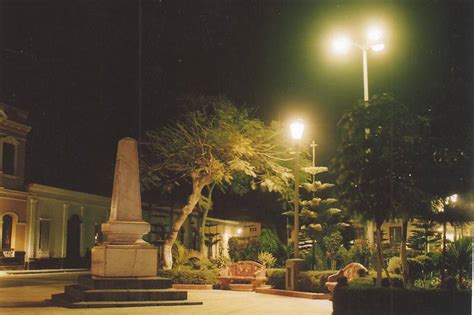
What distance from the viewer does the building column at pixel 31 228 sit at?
34.5 metres

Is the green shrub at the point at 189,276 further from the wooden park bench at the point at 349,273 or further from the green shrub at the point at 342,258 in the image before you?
the wooden park bench at the point at 349,273

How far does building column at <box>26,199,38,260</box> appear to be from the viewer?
34.5 m

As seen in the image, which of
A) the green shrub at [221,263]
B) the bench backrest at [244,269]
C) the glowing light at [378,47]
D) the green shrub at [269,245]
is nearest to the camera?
the glowing light at [378,47]

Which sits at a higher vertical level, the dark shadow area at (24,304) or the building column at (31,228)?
the building column at (31,228)

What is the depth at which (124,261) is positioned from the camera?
14.7 m

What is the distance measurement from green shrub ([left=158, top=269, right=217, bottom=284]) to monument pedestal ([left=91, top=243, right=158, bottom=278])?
7.28 metres

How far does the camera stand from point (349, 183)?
1275 cm

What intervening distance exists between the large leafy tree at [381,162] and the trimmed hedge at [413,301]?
1.15m

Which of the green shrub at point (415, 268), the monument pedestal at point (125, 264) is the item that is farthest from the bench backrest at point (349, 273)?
the monument pedestal at point (125, 264)

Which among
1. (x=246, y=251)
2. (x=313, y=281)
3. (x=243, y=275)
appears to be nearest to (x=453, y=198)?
(x=313, y=281)

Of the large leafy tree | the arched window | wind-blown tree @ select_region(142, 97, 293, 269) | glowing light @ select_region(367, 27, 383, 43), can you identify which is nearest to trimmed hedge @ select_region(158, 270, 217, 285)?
wind-blown tree @ select_region(142, 97, 293, 269)

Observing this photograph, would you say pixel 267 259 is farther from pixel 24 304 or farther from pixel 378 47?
pixel 24 304

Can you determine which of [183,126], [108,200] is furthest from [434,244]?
[108,200]

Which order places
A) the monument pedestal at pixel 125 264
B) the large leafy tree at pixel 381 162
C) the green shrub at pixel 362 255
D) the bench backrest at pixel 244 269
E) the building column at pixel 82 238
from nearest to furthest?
the large leafy tree at pixel 381 162 < the monument pedestal at pixel 125 264 < the bench backrest at pixel 244 269 < the green shrub at pixel 362 255 < the building column at pixel 82 238
